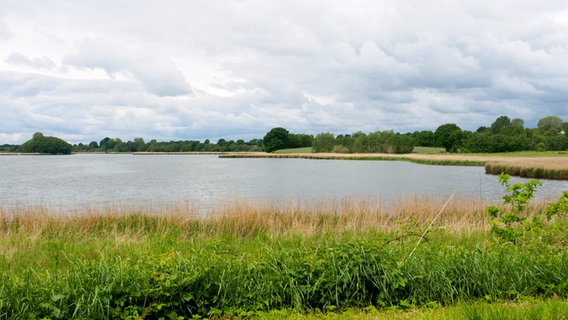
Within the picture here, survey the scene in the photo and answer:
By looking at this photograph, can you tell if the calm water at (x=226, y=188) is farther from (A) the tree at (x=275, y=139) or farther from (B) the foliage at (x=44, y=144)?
(B) the foliage at (x=44, y=144)

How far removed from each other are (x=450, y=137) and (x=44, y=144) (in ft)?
417

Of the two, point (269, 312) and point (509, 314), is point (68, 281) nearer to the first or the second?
point (269, 312)

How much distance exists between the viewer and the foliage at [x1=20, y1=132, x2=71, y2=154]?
14235 centimetres

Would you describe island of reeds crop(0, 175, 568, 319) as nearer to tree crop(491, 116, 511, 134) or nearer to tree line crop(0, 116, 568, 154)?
tree line crop(0, 116, 568, 154)

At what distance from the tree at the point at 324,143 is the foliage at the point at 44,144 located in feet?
300

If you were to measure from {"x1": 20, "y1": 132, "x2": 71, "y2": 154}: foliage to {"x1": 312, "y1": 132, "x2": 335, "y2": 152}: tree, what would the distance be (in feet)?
300

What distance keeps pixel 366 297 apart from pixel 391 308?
518 millimetres

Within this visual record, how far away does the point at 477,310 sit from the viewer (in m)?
4.20

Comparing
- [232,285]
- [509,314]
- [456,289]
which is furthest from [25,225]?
[509,314]

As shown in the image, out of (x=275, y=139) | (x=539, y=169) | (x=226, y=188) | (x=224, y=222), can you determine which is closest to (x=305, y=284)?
(x=224, y=222)

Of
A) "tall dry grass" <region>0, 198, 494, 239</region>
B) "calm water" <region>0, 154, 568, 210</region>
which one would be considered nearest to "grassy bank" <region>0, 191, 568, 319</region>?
"tall dry grass" <region>0, 198, 494, 239</region>

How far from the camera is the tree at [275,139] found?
12194 cm

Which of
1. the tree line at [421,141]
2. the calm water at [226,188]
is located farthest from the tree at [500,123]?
the calm water at [226,188]

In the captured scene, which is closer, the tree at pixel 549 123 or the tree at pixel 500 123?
the tree at pixel 549 123
